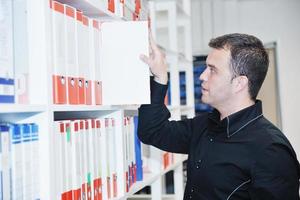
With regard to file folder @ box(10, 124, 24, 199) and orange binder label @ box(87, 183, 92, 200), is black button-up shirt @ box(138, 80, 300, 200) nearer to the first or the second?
orange binder label @ box(87, 183, 92, 200)

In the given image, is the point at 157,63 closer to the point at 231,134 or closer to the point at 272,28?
the point at 231,134

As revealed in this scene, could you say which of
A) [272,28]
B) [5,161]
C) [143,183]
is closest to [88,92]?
[5,161]

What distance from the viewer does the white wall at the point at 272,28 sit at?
5113mm

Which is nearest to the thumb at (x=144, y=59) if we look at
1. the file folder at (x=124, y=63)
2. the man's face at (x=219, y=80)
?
the file folder at (x=124, y=63)

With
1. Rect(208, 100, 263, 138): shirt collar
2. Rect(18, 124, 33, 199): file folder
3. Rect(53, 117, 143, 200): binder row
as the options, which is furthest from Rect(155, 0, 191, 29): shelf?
Rect(18, 124, 33, 199): file folder

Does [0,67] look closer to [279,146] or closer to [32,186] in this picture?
[32,186]

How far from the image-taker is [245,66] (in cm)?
171

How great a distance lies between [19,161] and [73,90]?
0.35 meters

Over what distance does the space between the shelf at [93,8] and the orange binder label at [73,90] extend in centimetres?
28

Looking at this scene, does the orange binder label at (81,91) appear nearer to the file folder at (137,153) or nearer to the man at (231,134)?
the man at (231,134)

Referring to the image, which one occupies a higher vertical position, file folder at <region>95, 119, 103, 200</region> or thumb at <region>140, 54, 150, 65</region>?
thumb at <region>140, 54, 150, 65</region>

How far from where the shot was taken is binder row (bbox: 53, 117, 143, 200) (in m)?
1.20

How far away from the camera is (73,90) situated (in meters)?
1.28

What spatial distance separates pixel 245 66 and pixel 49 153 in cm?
97
